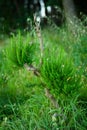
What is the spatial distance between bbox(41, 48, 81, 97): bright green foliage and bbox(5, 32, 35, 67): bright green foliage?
0.22m

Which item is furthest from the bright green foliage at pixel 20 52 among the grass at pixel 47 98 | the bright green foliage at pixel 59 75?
the bright green foliage at pixel 59 75

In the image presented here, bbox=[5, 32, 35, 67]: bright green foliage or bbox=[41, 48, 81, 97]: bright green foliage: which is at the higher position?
bbox=[5, 32, 35, 67]: bright green foliage

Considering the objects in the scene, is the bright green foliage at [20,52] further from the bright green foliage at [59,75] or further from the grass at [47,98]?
the bright green foliage at [59,75]

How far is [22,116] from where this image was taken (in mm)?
3863

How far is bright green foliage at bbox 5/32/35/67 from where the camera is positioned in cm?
373

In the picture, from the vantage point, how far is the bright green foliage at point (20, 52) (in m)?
3.73

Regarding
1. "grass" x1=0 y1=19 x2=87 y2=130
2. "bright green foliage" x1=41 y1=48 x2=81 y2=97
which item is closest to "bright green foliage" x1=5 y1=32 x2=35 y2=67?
"grass" x1=0 y1=19 x2=87 y2=130

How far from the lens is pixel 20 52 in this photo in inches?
148

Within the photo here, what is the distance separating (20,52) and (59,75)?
49 cm

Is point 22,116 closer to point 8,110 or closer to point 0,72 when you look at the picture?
point 8,110

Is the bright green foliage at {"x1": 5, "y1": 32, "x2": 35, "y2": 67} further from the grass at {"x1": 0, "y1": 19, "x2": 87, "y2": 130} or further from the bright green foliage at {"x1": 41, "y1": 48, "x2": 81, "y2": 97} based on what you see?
the bright green foliage at {"x1": 41, "y1": 48, "x2": 81, "y2": 97}

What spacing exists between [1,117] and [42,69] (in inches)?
34.7

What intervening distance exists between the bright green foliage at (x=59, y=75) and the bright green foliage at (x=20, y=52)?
0.72 ft

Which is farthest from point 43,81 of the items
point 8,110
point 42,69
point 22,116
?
point 8,110
